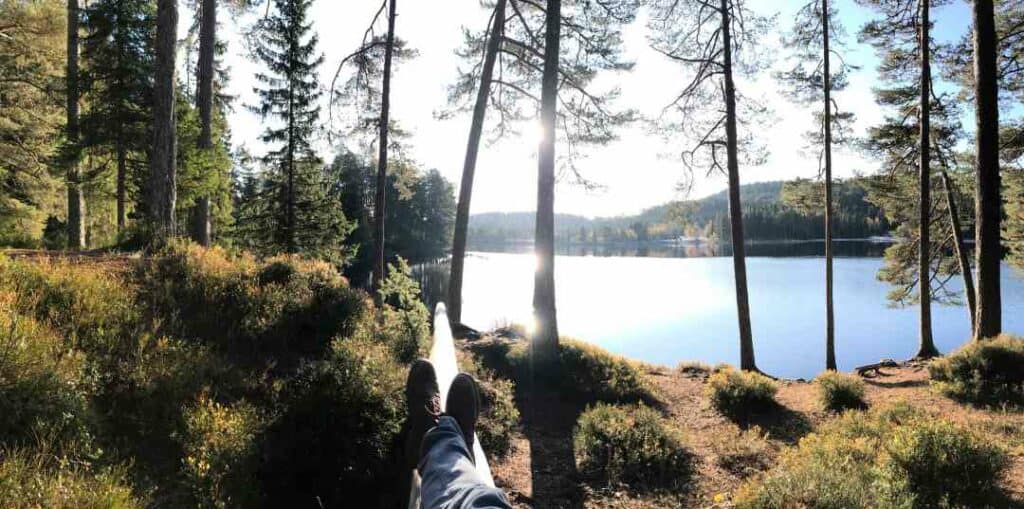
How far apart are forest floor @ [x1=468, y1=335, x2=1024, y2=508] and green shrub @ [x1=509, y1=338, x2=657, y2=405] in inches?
16.9

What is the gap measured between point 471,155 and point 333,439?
341 inches

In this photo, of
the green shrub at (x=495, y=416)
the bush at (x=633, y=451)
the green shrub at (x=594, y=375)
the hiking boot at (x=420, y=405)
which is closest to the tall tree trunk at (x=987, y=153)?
the green shrub at (x=594, y=375)

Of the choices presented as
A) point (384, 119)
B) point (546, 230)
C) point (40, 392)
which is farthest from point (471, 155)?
point (40, 392)

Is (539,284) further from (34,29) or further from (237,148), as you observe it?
(237,148)

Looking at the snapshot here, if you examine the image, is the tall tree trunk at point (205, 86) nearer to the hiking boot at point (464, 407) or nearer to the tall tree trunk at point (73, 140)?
the tall tree trunk at point (73, 140)

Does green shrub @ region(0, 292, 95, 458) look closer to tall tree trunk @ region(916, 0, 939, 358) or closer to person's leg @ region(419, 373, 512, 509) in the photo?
person's leg @ region(419, 373, 512, 509)

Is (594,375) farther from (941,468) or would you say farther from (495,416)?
(941,468)

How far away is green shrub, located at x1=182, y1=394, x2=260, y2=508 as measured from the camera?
315cm

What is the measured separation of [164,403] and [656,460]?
484 centimetres

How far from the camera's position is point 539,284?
832 cm

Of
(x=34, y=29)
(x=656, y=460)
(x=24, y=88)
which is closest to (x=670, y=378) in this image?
(x=656, y=460)

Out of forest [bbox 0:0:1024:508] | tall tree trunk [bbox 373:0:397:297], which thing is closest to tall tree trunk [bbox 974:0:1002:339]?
forest [bbox 0:0:1024:508]

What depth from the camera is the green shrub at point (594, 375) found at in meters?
7.79

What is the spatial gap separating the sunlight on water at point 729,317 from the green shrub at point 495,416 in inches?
80.0
